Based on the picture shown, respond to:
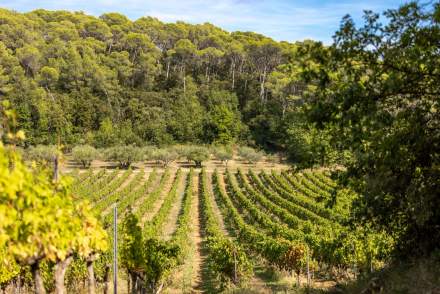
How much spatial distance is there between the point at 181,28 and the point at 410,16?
9630 cm

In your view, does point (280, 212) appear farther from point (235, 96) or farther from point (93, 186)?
point (235, 96)

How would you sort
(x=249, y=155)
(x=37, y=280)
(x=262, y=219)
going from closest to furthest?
(x=37, y=280), (x=262, y=219), (x=249, y=155)

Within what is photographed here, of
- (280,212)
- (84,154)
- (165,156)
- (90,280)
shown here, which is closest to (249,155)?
(165,156)

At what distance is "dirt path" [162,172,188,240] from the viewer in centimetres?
2938

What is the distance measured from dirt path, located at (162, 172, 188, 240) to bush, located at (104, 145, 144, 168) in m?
12.2

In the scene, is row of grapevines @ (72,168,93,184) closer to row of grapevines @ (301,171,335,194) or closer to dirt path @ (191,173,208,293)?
dirt path @ (191,173,208,293)

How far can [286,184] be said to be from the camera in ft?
146

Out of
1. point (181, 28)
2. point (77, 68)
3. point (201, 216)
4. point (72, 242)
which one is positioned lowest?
point (201, 216)

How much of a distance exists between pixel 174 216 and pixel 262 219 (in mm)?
7342

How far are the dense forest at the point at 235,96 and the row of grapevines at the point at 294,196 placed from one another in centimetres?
31

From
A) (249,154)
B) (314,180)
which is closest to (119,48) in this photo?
(249,154)

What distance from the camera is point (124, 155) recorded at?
5978cm

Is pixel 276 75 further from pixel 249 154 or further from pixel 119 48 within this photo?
pixel 119 48

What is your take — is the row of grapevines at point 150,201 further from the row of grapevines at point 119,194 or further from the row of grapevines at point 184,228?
the row of grapevines at point 184,228
